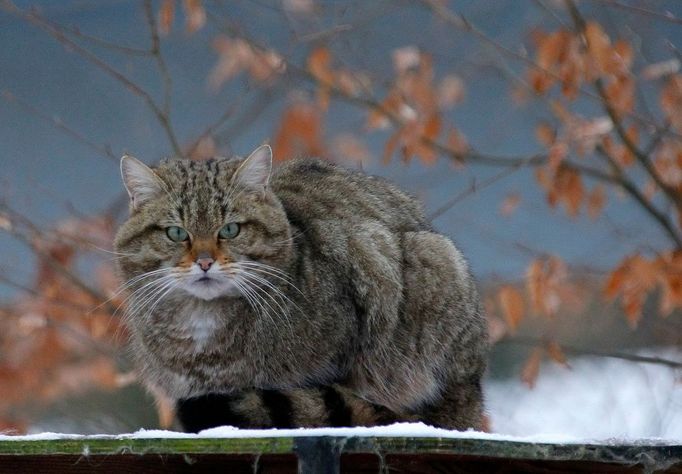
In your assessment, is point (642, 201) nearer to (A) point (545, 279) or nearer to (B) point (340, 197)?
(A) point (545, 279)

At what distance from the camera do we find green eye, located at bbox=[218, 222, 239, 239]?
10.6ft

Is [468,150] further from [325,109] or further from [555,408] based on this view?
[555,408]

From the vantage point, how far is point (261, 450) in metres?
2.23

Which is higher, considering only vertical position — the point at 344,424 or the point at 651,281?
the point at 651,281

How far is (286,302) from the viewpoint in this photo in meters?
3.27

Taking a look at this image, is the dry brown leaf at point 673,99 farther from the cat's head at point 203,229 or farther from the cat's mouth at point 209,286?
the cat's mouth at point 209,286

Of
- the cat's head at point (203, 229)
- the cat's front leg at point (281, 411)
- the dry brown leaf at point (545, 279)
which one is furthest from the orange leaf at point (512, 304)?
the cat's front leg at point (281, 411)

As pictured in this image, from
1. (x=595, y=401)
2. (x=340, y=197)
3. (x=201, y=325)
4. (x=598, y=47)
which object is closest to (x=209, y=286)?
(x=201, y=325)

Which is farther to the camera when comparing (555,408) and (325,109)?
(555,408)

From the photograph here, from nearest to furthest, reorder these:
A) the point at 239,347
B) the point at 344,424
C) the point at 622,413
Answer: the point at 344,424, the point at 239,347, the point at 622,413

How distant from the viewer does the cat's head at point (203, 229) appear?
3.15 m

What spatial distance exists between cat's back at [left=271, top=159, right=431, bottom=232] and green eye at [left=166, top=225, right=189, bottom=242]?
457 mm

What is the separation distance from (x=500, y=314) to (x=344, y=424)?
517 cm

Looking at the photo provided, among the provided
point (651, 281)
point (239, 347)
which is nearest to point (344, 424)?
point (239, 347)
